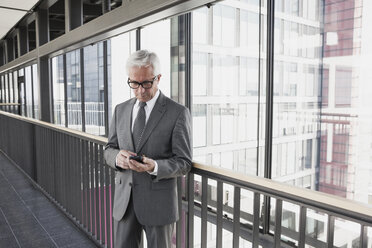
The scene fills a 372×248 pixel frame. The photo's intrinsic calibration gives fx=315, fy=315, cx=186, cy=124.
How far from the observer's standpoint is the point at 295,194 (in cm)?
130

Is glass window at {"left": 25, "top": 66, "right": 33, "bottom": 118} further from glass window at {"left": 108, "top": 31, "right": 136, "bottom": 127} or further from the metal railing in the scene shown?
the metal railing

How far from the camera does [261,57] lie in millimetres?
3232

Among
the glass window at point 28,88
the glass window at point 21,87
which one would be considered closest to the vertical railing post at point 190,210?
the glass window at point 28,88

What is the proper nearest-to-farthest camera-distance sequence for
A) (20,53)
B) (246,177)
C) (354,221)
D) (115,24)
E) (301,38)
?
(354,221), (246,177), (115,24), (301,38), (20,53)

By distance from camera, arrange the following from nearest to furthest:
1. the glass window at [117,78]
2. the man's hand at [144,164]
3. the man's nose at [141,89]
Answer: the man's hand at [144,164]
the man's nose at [141,89]
the glass window at [117,78]

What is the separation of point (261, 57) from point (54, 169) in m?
2.89

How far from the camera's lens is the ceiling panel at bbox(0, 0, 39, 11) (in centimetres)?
448

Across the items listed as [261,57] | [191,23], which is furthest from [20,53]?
[261,57]

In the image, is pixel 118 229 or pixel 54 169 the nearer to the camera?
pixel 118 229

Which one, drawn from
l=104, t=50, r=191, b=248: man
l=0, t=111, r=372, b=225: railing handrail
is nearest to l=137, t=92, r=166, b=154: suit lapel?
l=104, t=50, r=191, b=248: man

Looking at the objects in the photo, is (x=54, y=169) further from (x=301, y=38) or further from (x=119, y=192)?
(x=301, y=38)

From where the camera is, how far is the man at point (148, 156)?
159cm

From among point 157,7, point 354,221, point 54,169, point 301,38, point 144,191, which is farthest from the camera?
point 54,169

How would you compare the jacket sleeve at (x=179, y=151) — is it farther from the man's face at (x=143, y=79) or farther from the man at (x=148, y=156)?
the man's face at (x=143, y=79)
